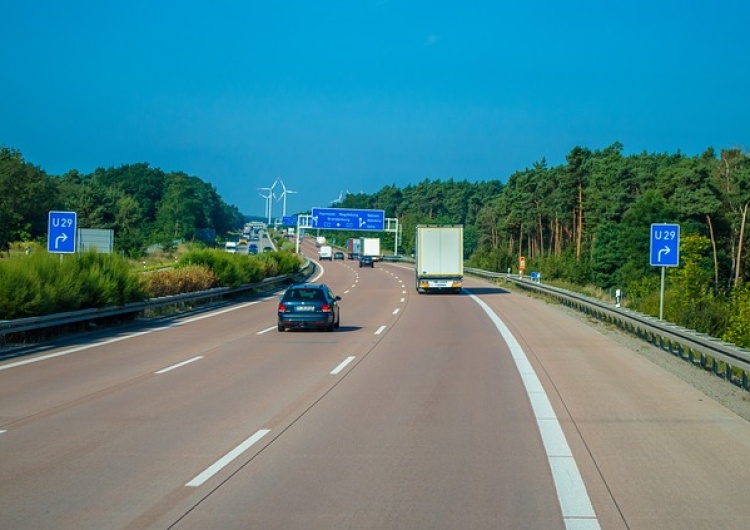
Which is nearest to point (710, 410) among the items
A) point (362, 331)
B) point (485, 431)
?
point (485, 431)

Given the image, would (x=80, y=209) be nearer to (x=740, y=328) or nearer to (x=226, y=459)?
(x=740, y=328)

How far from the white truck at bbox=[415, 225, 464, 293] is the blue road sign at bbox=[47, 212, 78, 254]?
23.6 metres

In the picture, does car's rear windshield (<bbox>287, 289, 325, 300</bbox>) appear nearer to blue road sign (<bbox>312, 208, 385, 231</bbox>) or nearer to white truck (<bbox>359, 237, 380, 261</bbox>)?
blue road sign (<bbox>312, 208, 385, 231</bbox>)

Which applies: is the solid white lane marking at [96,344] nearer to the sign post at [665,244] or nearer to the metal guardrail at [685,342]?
the metal guardrail at [685,342]

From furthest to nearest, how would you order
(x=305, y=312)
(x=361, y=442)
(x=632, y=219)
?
(x=632, y=219)
(x=305, y=312)
(x=361, y=442)

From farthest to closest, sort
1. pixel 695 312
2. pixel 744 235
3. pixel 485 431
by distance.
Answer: pixel 744 235, pixel 695 312, pixel 485 431

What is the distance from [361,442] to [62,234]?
2077 cm

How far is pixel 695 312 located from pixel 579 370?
14.3 m

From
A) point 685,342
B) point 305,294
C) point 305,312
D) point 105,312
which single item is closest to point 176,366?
point 305,312

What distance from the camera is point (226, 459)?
28.8ft

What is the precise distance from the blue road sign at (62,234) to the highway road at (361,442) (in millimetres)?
8923

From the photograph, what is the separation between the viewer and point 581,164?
10012 cm

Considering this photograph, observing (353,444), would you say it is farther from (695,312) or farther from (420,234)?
(420,234)

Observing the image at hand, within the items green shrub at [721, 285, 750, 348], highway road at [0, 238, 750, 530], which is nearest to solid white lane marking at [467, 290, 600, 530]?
highway road at [0, 238, 750, 530]
